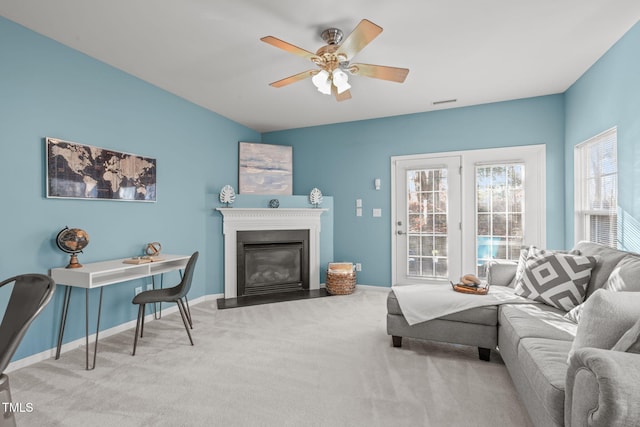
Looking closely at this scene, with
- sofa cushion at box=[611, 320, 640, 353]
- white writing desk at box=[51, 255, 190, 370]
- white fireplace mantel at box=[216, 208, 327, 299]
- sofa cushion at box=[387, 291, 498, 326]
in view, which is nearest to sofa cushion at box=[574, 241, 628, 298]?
sofa cushion at box=[387, 291, 498, 326]

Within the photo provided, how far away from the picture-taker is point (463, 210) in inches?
170

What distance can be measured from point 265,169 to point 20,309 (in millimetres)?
3788

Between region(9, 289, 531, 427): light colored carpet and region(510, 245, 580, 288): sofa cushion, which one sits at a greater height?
region(510, 245, 580, 288): sofa cushion

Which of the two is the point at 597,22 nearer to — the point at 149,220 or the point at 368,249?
the point at 368,249

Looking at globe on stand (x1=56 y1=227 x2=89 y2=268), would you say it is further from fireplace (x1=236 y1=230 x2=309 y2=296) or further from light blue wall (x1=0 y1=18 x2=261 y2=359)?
fireplace (x1=236 y1=230 x2=309 y2=296)

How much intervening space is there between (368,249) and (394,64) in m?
2.68

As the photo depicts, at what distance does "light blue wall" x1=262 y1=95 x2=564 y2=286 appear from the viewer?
3.88 metres

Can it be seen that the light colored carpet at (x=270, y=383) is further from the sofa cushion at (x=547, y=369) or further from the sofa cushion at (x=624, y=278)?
the sofa cushion at (x=624, y=278)

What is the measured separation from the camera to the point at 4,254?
2.28 metres

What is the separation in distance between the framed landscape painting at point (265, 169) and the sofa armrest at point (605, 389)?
4.30 metres

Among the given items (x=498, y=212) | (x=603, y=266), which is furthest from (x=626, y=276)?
(x=498, y=212)

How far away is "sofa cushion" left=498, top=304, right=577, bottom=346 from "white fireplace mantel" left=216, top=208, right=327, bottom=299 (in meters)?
2.83

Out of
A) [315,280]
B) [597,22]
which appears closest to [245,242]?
[315,280]

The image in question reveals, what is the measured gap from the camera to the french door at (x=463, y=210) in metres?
4.02
